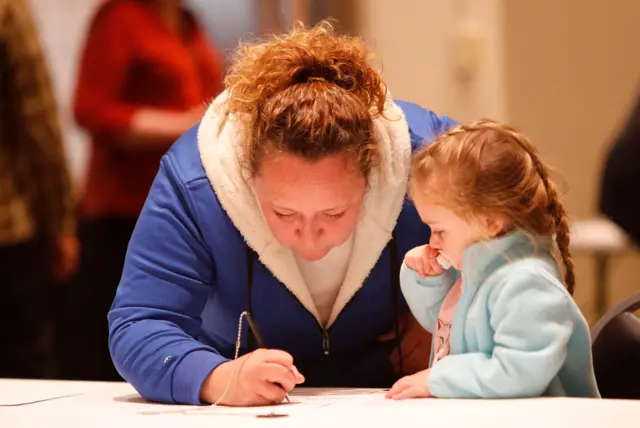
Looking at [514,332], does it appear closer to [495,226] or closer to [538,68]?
[495,226]

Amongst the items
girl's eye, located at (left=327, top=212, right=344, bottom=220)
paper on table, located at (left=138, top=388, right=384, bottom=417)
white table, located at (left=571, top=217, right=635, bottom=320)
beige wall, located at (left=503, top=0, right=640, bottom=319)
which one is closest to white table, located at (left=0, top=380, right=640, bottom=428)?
paper on table, located at (left=138, top=388, right=384, bottom=417)

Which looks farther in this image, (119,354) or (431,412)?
(119,354)

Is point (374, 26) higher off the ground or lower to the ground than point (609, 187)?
higher

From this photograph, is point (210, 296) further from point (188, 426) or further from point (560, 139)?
point (560, 139)

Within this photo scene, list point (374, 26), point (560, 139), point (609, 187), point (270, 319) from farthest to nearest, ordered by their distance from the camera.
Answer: point (560, 139) < point (374, 26) < point (609, 187) < point (270, 319)

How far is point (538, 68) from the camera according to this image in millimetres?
3643

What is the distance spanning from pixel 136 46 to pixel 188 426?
1.50 m

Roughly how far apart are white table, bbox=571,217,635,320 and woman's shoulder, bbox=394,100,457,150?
4.75ft

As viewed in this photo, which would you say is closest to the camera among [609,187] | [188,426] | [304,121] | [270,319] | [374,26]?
[188,426]

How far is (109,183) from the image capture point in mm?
2629

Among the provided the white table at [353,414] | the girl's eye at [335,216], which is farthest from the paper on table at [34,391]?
the girl's eye at [335,216]

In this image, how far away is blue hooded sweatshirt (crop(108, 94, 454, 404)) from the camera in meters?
1.42

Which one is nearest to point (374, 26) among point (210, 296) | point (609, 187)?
point (609, 187)

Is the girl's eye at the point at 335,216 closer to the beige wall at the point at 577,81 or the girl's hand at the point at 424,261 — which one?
the girl's hand at the point at 424,261
